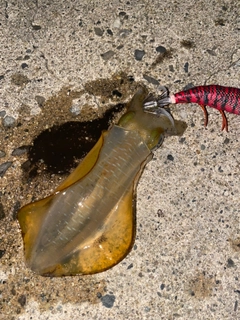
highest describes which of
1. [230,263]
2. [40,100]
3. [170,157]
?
[40,100]

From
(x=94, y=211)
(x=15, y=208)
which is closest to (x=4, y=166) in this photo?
(x=15, y=208)

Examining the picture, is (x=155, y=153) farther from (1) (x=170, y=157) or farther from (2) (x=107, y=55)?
(2) (x=107, y=55)

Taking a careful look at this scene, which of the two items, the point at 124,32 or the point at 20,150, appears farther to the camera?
the point at 124,32

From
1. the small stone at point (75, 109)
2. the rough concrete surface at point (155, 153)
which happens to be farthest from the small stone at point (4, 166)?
the small stone at point (75, 109)

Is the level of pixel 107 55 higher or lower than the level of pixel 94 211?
higher

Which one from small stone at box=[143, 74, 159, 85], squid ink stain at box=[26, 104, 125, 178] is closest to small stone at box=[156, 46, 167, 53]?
small stone at box=[143, 74, 159, 85]

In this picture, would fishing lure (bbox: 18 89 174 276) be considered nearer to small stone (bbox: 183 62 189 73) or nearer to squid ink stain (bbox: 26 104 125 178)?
squid ink stain (bbox: 26 104 125 178)
